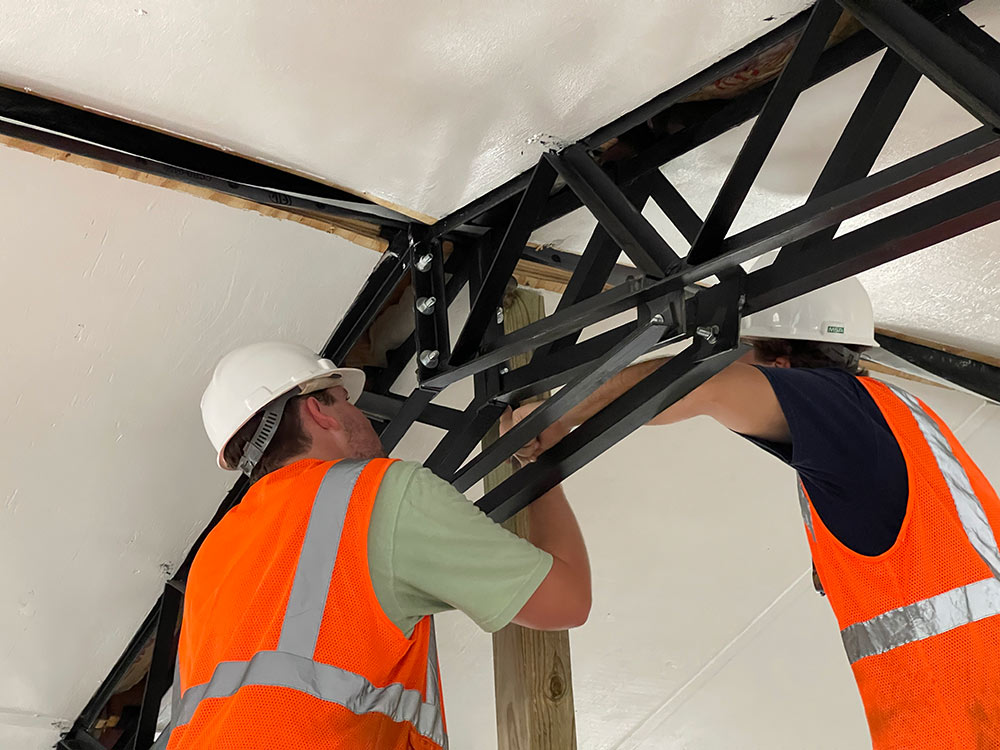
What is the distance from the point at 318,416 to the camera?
7.75ft

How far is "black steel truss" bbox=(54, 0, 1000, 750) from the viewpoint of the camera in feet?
5.65

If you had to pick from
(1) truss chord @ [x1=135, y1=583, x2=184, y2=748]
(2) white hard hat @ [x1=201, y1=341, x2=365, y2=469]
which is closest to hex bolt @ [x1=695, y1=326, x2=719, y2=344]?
(2) white hard hat @ [x1=201, y1=341, x2=365, y2=469]

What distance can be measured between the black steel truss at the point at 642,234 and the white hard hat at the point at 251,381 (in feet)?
1.12

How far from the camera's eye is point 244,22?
1.91 meters

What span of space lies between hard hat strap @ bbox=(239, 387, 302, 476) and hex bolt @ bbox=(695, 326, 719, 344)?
3.23 feet

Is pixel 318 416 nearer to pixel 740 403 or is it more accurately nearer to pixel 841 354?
pixel 740 403

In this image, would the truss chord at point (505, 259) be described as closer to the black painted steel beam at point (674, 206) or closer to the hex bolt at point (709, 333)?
the black painted steel beam at point (674, 206)

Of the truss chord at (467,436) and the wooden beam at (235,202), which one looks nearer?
the wooden beam at (235,202)

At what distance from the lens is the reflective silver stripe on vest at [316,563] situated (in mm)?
1800

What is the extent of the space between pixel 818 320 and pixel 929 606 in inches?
30.6

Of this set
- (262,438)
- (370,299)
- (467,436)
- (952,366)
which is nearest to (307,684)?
(262,438)

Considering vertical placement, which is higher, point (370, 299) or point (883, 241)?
point (370, 299)

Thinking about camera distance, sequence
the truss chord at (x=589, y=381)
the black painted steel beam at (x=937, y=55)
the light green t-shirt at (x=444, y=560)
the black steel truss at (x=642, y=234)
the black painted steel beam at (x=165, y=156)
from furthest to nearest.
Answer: the black painted steel beam at (x=165, y=156) → the truss chord at (x=589, y=381) → the light green t-shirt at (x=444, y=560) → the black steel truss at (x=642, y=234) → the black painted steel beam at (x=937, y=55)

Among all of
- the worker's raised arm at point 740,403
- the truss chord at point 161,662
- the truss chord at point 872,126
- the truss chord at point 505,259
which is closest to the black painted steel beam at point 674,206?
the truss chord at point 505,259
